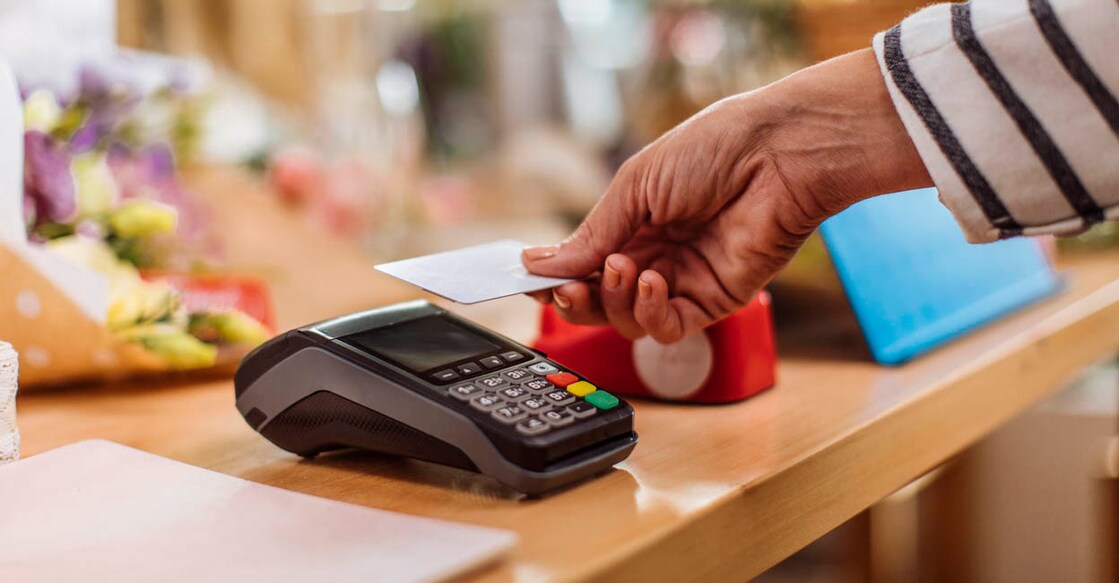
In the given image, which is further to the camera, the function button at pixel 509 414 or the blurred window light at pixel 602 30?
the blurred window light at pixel 602 30

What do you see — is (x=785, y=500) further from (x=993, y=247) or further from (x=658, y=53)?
(x=658, y=53)

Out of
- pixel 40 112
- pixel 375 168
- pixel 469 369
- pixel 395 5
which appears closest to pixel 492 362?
pixel 469 369

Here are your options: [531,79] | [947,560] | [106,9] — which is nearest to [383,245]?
[106,9]

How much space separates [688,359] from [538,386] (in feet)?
0.55

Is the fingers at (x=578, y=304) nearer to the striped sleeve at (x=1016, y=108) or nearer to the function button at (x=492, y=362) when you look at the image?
the function button at (x=492, y=362)

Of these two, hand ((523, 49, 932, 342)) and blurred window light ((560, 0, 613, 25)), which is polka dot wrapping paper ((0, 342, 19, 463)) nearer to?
hand ((523, 49, 932, 342))

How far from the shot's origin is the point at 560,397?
0.49 m

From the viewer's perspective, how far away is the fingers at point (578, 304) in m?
0.63

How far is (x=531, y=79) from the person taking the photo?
118 inches

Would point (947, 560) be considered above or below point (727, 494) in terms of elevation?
below

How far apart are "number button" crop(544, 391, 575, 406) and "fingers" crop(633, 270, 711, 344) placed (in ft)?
0.40

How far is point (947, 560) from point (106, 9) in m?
1.24

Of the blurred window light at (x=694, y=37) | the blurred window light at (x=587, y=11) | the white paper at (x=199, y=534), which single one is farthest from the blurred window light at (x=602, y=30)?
the white paper at (x=199, y=534)

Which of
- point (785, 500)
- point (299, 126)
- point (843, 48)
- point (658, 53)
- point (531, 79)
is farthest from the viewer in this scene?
point (531, 79)
